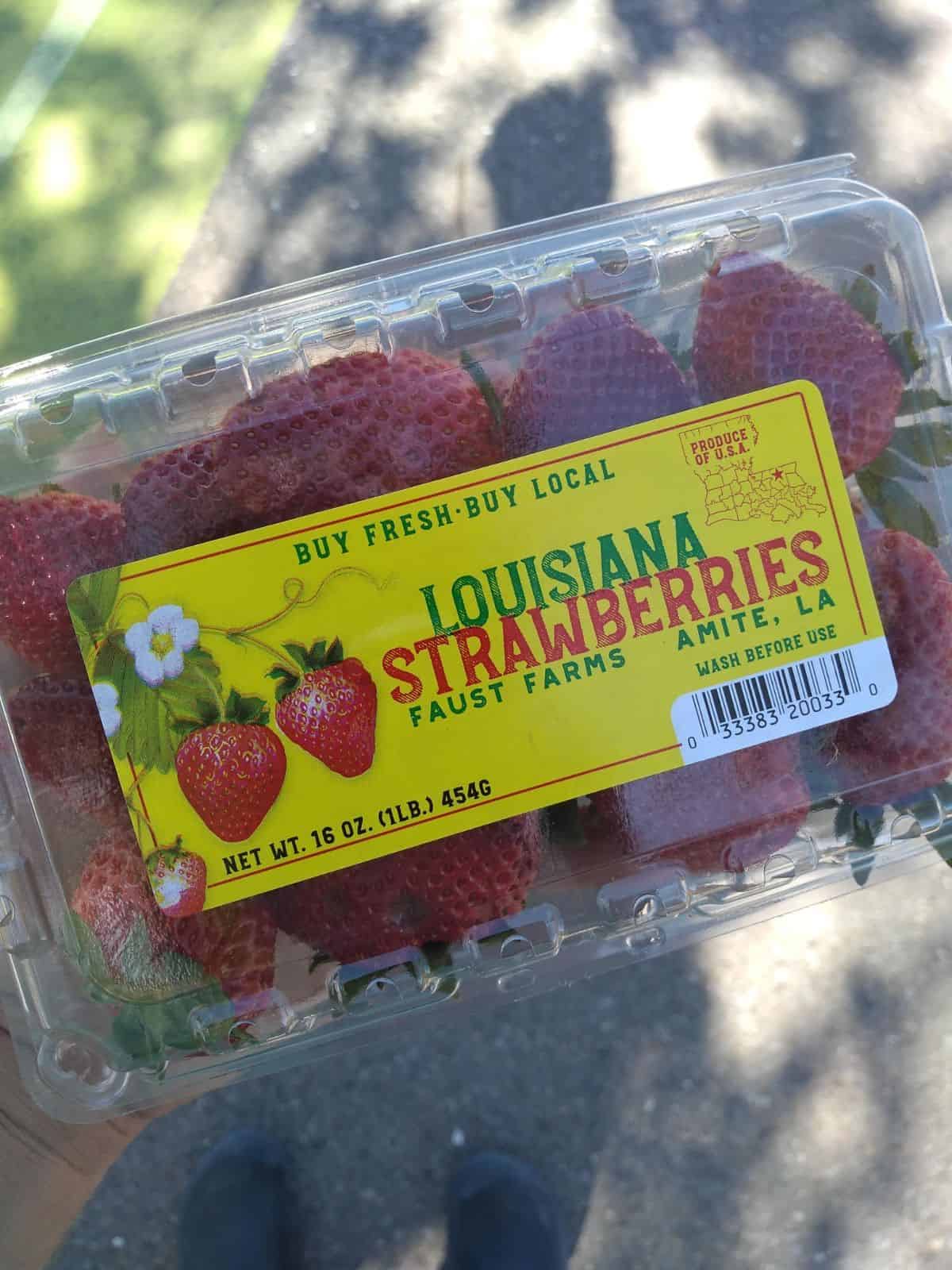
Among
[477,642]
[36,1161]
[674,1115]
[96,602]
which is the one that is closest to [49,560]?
[96,602]

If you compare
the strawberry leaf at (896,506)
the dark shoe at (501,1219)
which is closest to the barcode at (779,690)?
the strawberry leaf at (896,506)

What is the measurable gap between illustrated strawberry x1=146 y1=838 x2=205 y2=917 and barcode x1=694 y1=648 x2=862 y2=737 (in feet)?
1.53

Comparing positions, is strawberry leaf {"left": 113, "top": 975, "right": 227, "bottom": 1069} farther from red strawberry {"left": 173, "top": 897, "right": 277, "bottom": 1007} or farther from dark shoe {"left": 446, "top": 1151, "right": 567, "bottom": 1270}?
dark shoe {"left": 446, "top": 1151, "right": 567, "bottom": 1270}

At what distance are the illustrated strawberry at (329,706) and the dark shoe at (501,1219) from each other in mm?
1056

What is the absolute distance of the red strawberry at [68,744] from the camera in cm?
93

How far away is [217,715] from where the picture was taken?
0.89 meters

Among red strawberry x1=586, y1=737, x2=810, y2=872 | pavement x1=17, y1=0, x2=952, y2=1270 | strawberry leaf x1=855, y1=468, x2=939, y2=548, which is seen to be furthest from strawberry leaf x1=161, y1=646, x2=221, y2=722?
pavement x1=17, y1=0, x2=952, y2=1270

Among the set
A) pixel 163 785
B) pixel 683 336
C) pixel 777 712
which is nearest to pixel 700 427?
pixel 683 336

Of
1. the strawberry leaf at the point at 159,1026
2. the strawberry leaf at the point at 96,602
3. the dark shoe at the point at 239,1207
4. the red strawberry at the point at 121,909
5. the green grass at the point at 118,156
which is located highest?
the green grass at the point at 118,156

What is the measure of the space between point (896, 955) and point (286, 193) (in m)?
1.67

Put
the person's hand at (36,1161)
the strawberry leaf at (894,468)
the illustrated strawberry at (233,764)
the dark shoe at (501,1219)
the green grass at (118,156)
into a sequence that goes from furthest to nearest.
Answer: the green grass at (118,156), the dark shoe at (501,1219), the person's hand at (36,1161), the strawberry leaf at (894,468), the illustrated strawberry at (233,764)

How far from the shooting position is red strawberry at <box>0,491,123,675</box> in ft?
2.98

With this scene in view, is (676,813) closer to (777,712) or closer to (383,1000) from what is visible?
(777,712)

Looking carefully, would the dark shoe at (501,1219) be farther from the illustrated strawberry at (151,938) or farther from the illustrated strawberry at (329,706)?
the illustrated strawberry at (329,706)
